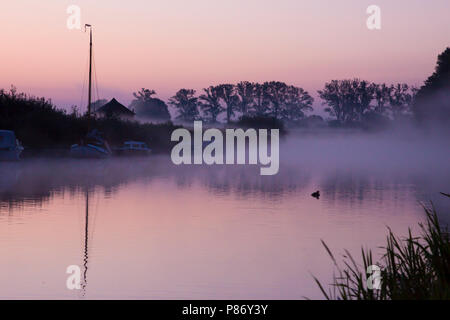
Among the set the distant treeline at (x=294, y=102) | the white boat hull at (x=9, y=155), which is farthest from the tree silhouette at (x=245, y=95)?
the white boat hull at (x=9, y=155)

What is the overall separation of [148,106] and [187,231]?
139501 mm

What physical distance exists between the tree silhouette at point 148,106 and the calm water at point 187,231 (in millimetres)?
116296

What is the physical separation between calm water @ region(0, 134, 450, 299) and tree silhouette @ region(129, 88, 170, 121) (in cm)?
11630

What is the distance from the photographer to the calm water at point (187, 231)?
13.6 metres

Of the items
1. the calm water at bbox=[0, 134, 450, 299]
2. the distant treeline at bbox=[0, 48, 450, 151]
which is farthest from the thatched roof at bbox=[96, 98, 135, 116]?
the calm water at bbox=[0, 134, 450, 299]

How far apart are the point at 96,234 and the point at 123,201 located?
379 inches

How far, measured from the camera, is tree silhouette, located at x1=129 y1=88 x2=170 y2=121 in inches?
6201

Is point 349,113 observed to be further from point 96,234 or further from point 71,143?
point 96,234

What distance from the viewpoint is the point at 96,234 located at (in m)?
19.8

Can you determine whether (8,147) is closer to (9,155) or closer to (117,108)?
(9,155)

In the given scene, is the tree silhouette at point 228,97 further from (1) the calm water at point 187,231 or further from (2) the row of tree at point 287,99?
(1) the calm water at point 187,231

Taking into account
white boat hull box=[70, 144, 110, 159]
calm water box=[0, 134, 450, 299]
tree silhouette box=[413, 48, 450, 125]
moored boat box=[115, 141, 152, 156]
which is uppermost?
tree silhouette box=[413, 48, 450, 125]

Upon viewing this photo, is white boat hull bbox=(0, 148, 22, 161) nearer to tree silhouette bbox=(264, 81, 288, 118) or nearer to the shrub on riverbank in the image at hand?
the shrub on riverbank

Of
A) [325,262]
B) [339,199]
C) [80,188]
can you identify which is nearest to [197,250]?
[325,262]
